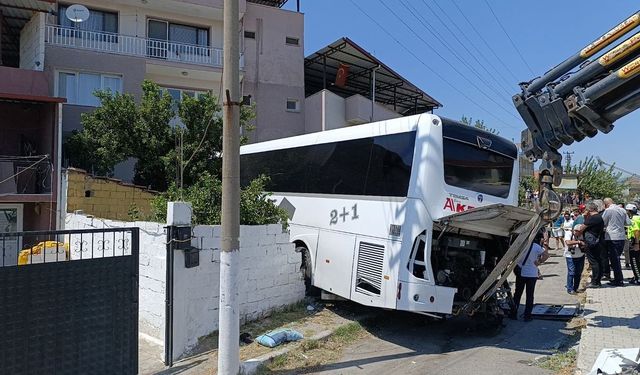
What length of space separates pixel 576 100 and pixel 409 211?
276 cm

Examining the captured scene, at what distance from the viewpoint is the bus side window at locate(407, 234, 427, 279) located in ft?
24.5

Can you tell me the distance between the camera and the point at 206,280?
7.41 meters

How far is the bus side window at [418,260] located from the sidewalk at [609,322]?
2.31 metres

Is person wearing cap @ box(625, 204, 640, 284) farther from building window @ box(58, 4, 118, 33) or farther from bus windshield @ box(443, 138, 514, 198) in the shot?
building window @ box(58, 4, 118, 33)

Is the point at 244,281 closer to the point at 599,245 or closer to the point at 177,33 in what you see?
the point at 599,245

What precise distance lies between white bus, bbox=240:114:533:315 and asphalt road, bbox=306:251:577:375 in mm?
601

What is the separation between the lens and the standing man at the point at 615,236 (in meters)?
10.8

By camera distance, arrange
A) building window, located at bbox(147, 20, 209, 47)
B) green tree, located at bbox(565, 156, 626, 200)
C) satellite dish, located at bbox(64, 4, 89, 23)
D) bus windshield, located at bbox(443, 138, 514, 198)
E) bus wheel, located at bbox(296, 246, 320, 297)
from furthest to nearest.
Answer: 1. green tree, located at bbox(565, 156, 626, 200)
2. building window, located at bbox(147, 20, 209, 47)
3. satellite dish, located at bbox(64, 4, 89, 23)
4. bus wheel, located at bbox(296, 246, 320, 297)
5. bus windshield, located at bbox(443, 138, 514, 198)

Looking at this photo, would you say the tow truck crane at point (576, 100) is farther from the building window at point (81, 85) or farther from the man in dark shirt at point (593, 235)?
the building window at point (81, 85)

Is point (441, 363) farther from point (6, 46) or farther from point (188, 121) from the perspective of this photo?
point (6, 46)

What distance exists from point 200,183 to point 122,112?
8.04 meters

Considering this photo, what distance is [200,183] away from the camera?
30.5ft

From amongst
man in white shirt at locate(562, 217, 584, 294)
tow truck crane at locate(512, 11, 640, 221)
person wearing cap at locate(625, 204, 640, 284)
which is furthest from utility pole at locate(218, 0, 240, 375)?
person wearing cap at locate(625, 204, 640, 284)

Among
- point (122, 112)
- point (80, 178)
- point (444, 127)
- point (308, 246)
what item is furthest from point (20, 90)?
point (444, 127)
